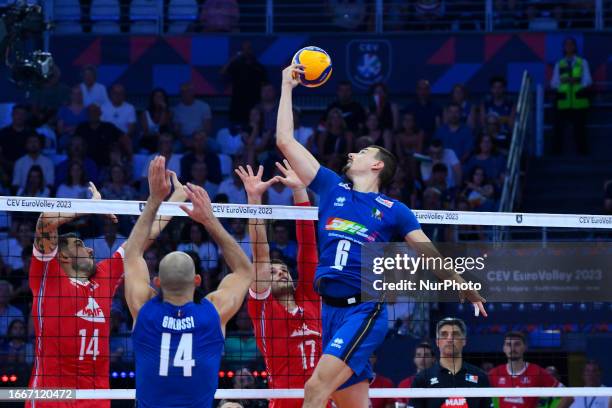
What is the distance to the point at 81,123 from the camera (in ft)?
63.9

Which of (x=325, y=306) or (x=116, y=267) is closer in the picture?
(x=325, y=306)

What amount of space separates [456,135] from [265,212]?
8.77 m

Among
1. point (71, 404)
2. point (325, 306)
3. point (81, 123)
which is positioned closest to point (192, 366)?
point (325, 306)

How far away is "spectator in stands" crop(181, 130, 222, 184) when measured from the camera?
1852 centimetres

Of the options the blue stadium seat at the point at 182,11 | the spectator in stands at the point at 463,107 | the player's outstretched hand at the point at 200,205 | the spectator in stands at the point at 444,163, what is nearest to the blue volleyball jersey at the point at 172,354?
the player's outstretched hand at the point at 200,205

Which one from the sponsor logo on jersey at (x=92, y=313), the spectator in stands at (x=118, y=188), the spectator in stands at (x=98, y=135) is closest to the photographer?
the sponsor logo on jersey at (x=92, y=313)

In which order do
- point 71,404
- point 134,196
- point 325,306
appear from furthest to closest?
point 134,196
point 71,404
point 325,306

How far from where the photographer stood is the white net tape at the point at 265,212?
10562 mm

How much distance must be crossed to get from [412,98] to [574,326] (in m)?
7.04

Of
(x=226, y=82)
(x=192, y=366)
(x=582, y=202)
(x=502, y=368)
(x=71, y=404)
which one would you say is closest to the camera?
(x=192, y=366)

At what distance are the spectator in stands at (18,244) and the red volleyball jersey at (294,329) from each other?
6.06 meters

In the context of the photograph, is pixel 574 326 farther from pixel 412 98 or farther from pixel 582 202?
pixel 412 98

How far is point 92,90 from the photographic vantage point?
20.3 metres

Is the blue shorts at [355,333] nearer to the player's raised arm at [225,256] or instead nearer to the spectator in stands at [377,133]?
the player's raised arm at [225,256]
